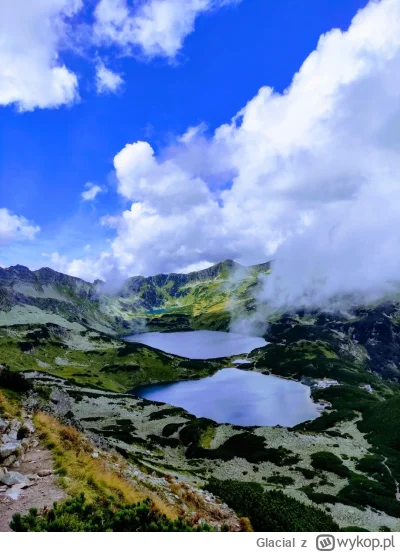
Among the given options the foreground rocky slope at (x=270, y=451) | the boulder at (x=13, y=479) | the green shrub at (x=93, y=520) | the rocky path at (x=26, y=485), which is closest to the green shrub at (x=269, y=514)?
the foreground rocky slope at (x=270, y=451)

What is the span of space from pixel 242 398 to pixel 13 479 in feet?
435

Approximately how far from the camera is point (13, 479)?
1474 cm

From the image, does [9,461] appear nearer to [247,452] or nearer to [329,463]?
[329,463]

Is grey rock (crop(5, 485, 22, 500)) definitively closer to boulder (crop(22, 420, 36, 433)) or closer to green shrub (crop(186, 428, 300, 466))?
boulder (crop(22, 420, 36, 433))

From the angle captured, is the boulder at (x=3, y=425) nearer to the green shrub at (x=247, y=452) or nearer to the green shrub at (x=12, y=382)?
the green shrub at (x=12, y=382)

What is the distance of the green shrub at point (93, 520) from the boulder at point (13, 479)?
3027 millimetres

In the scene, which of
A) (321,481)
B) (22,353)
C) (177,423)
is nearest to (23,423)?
(321,481)

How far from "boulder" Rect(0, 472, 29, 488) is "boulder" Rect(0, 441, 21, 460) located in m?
1.79

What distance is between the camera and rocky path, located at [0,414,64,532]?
13203 mm

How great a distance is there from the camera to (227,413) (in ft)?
389

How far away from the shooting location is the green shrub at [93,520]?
1082 cm

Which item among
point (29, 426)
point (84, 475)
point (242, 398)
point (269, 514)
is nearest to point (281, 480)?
point (269, 514)
